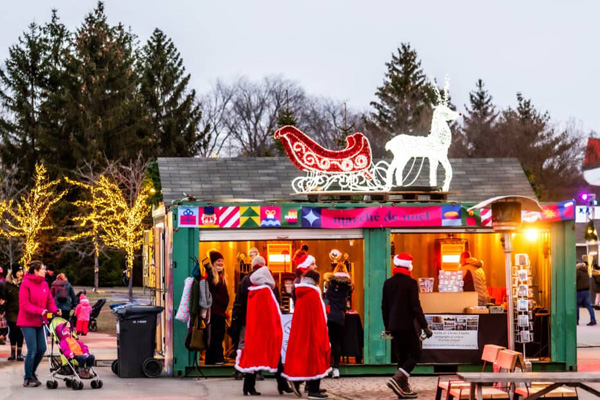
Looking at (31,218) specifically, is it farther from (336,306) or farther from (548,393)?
(548,393)

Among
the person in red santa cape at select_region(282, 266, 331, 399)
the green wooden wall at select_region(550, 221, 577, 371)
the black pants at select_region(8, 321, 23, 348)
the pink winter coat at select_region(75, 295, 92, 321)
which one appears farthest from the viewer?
the pink winter coat at select_region(75, 295, 92, 321)

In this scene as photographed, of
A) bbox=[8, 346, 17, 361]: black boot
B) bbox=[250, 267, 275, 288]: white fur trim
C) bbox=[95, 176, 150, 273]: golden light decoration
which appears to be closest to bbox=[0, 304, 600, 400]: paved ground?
bbox=[8, 346, 17, 361]: black boot

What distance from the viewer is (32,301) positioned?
50.1 ft

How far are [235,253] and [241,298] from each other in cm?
436

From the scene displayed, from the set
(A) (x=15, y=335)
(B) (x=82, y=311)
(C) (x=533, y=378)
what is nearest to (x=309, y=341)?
(C) (x=533, y=378)

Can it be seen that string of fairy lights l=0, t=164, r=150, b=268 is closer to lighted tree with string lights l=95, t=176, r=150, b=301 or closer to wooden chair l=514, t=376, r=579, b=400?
lighted tree with string lights l=95, t=176, r=150, b=301

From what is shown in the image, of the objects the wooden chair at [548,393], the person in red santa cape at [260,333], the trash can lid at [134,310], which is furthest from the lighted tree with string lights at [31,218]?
the wooden chair at [548,393]

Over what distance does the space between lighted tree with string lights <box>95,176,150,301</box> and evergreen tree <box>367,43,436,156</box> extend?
74.1ft

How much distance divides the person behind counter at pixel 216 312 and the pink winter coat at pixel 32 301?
246 cm

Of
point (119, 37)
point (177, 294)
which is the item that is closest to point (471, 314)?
point (177, 294)

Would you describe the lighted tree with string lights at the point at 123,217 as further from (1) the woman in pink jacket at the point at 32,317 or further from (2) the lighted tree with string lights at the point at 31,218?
(1) the woman in pink jacket at the point at 32,317

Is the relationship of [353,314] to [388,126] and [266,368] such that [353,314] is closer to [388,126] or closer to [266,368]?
[266,368]

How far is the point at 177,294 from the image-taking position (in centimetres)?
1658

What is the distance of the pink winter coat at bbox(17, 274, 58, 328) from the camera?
15195 mm
